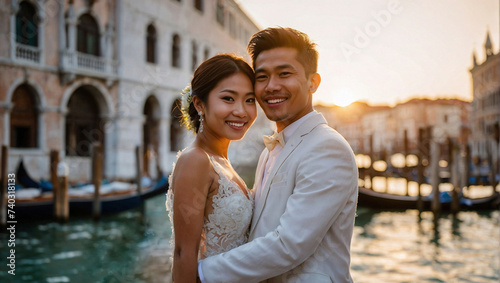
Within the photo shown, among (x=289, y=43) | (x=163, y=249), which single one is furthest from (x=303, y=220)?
(x=163, y=249)

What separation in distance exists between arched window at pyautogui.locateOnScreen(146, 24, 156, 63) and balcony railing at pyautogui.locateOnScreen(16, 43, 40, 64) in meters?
3.97

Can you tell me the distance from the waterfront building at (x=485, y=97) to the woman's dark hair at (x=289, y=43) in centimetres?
3101

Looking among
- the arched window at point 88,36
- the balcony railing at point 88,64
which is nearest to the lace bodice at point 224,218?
the balcony railing at point 88,64

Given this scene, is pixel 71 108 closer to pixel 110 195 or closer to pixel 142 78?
pixel 142 78

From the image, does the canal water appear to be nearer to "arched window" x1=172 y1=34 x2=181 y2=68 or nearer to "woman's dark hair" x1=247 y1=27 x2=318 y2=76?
"woman's dark hair" x1=247 y1=27 x2=318 y2=76

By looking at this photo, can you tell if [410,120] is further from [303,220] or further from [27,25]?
[303,220]

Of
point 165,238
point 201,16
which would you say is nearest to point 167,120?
point 201,16

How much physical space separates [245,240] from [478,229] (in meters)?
9.15

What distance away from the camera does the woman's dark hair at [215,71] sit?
1.66m

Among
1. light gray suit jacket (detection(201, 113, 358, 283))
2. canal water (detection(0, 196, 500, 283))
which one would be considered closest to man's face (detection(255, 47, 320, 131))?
light gray suit jacket (detection(201, 113, 358, 283))

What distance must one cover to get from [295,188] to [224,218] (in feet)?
1.32

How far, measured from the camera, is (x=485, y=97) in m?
32.1

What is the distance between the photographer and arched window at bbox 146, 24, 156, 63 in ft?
48.6

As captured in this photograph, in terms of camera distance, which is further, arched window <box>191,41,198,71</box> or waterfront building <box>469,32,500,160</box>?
waterfront building <box>469,32,500,160</box>
